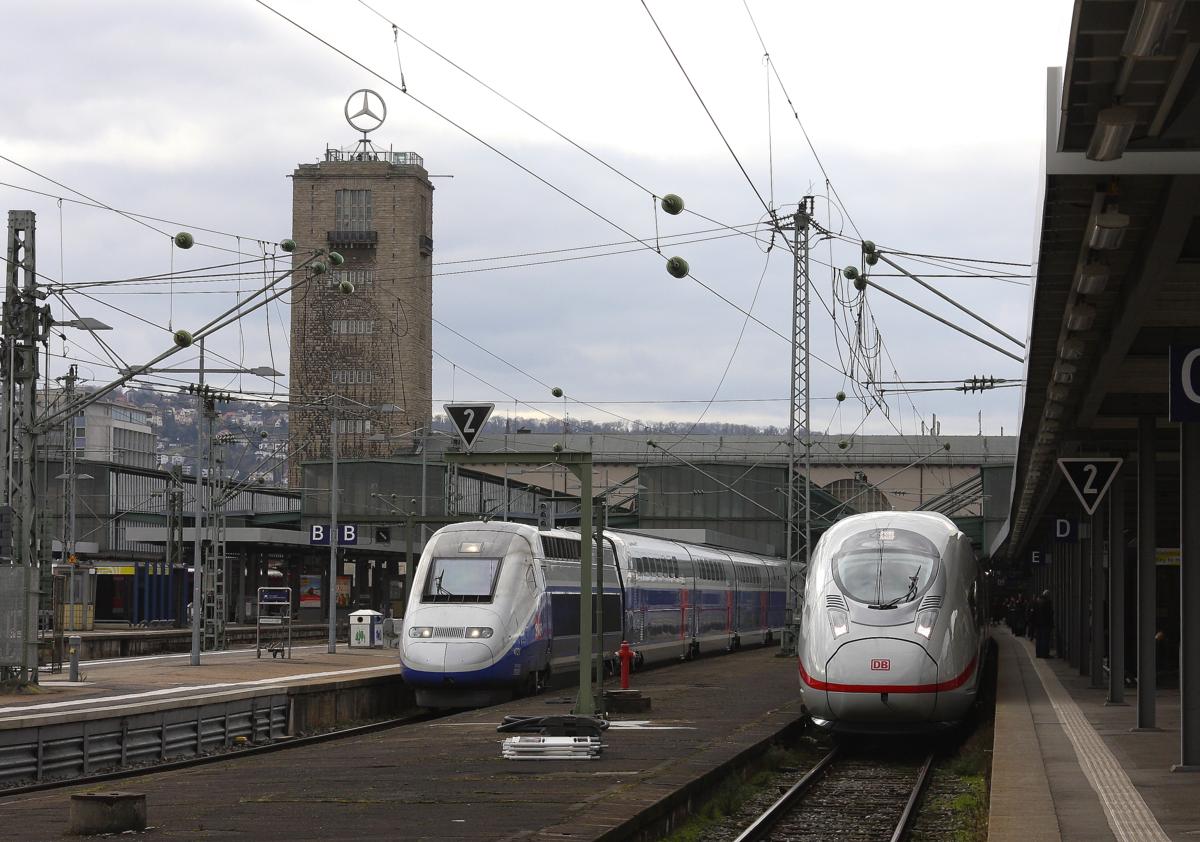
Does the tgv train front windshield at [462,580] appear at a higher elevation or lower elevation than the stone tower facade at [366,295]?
lower

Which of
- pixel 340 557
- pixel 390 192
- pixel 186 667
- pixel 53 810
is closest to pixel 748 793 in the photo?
pixel 53 810

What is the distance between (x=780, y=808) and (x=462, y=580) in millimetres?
12385

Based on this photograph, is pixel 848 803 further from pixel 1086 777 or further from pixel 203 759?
pixel 203 759

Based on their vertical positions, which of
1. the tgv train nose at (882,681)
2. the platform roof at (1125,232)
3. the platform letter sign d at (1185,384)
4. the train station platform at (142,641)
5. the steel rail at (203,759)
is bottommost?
the train station platform at (142,641)

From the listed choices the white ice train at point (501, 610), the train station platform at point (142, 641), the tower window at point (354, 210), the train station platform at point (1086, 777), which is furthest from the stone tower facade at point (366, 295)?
the train station platform at point (1086, 777)

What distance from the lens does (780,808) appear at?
15.2m

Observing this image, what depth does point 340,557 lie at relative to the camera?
61.7 m

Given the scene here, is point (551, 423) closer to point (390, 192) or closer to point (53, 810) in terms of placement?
point (390, 192)

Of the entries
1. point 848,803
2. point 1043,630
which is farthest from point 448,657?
point 1043,630

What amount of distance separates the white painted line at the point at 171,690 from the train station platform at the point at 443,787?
17.5ft

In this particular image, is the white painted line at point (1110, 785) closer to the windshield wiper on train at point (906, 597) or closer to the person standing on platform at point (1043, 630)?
the windshield wiper on train at point (906, 597)

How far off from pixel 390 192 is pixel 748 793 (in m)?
104

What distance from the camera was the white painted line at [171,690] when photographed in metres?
23.0

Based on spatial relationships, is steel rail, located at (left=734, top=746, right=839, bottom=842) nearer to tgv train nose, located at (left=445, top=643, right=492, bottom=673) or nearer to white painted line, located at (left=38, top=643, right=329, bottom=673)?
tgv train nose, located at (left=445, top=643, right=492, bottom=673)
